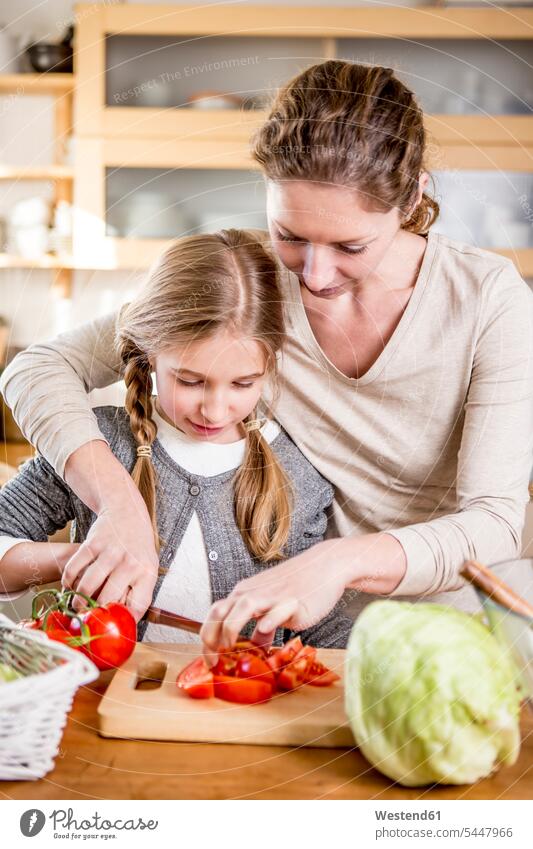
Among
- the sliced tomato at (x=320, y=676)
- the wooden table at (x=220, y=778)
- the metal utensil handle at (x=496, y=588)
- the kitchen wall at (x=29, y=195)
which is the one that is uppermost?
the kitchen wall at (x=29, y=195)

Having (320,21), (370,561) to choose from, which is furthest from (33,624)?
(320,21)

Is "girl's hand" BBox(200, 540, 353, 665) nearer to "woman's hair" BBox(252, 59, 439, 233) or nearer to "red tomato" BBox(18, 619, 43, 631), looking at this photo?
"red tomato" BBox(18, 619, 43, 631)

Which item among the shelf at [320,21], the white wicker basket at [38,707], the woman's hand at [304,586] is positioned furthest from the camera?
the shelf at [320,21]

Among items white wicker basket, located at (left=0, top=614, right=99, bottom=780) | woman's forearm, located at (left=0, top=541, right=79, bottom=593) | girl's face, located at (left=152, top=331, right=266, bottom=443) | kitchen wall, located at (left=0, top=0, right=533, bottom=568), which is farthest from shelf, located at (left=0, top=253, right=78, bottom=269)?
white wicker basket, located at (left=0, top=614, right=99, bottom=780)

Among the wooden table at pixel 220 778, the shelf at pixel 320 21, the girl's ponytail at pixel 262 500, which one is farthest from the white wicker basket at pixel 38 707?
the shelf at pixel 320 21

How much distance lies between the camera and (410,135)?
604mm

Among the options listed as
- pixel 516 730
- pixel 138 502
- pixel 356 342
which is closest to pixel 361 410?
pixel 356 342

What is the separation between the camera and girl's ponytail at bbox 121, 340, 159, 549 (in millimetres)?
678

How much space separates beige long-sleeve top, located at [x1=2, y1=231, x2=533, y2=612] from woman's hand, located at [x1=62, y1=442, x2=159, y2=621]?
1.2 inches

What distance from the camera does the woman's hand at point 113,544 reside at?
612 millimetres

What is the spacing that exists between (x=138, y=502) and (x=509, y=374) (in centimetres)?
31

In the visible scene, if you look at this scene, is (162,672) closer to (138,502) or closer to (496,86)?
(138,502)

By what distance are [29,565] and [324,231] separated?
0.35 meters

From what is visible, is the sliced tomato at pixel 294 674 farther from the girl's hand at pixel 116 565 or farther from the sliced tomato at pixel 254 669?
the girl's hand at pixel 116 565
